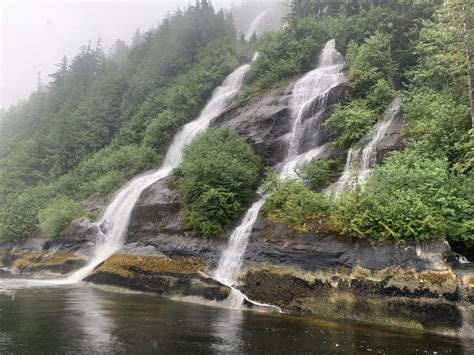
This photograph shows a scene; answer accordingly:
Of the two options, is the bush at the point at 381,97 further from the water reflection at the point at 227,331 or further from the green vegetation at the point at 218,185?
the water reflection at the point at 227,331

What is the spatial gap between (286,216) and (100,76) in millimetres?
55785

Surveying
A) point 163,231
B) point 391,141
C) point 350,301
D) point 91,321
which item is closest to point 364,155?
point 391,141

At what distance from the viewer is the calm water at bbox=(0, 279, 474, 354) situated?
9.14 metres

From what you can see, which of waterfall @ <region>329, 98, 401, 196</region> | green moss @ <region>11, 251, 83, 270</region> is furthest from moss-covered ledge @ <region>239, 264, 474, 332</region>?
green moss @ <region>11, 251, 83, 270</region>

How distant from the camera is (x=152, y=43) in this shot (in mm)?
61312

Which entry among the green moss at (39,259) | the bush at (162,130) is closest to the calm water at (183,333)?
the green moss at (39,259)

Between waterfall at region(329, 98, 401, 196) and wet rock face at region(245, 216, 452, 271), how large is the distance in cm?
335

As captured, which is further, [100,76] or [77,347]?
[100,76]

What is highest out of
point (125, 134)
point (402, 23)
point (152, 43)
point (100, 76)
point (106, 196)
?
point (152, 43)

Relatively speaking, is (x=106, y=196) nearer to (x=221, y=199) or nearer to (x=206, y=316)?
(x=221, y=199)

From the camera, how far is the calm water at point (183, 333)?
9.14 metres

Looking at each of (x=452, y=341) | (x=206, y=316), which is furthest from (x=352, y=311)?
(x=206, y=316)

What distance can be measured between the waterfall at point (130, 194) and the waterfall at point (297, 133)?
27.1 feet

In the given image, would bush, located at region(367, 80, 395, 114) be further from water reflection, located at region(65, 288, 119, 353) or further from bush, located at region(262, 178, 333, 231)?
water reflection, located at region(65, 288, 119, 353)
